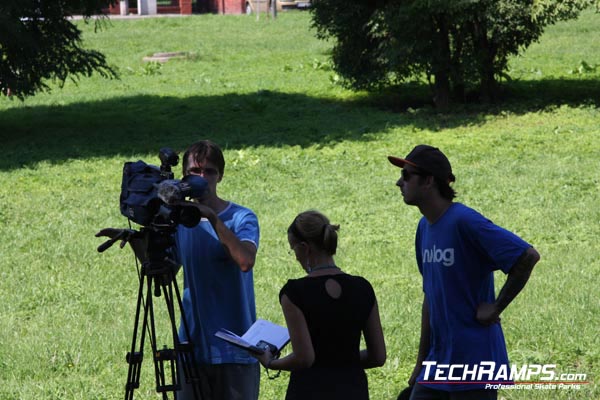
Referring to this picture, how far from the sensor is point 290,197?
1423 cm

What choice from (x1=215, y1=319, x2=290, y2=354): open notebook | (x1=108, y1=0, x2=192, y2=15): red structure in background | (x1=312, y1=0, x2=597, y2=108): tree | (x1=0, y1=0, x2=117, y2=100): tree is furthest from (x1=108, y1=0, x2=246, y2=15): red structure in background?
(x1=215, y1=319, x2=290, y2=354): open notebook

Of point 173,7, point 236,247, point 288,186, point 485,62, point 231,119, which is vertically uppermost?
point 236,247

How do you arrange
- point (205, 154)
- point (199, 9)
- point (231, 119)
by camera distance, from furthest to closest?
point (199, 9), point (231, 119), point (205, 154)

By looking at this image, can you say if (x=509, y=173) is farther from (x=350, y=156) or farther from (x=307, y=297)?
(x=307, y=297)

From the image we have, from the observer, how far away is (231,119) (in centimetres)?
2214

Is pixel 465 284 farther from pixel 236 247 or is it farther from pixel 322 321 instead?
pixel 236 247

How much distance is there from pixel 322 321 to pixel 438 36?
17.6m

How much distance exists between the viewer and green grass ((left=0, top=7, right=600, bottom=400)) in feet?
26.5

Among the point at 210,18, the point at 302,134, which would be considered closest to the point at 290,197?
the point at 302,134

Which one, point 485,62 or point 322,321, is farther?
point 485,62

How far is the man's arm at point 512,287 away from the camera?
4.66 meters

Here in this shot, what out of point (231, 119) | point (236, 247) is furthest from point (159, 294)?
point (231, 119)

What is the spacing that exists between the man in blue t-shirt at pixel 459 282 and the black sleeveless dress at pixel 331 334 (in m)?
0.53

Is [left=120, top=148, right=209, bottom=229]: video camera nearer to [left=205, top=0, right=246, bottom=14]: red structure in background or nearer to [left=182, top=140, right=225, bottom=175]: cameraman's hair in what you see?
[left=182, top=140, right=225, bottom=175]: cameraman's hair
